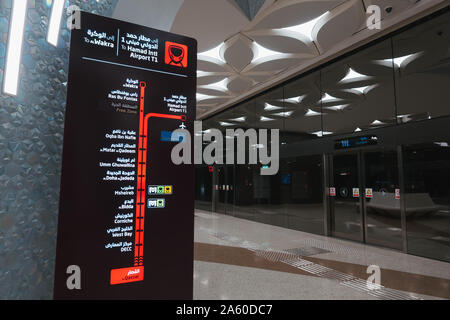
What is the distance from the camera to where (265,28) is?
5285 mm

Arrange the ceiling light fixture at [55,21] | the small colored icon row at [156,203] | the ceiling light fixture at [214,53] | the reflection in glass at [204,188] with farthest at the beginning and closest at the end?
the reflection in glass at [204,188], the ceiling light fixture at [214,53], the small colored icon row at [156,203], the ceiling light fixture at [55,21]

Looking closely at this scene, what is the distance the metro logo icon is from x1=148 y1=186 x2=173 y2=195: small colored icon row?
967 millimetres

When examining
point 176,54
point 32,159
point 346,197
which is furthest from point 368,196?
point 32,159

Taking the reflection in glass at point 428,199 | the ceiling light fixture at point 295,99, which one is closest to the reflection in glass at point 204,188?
the ceiling light fixture at point 295,99

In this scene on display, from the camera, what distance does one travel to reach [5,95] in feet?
5.25

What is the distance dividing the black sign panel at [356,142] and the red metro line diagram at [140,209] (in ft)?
16.6

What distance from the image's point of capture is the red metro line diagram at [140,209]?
191cm

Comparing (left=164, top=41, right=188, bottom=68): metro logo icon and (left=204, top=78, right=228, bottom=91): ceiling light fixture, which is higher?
(left=204, top=78, right=228, bottom=91): ceiling light fixture

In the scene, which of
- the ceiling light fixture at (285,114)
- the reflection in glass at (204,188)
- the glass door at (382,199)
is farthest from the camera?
the reflection in glass at (204,188)

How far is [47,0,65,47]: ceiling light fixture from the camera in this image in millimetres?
1742

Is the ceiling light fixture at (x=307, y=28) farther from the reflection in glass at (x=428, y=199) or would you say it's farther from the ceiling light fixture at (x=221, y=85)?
the ceiling light fixture at (x=221, y=85)

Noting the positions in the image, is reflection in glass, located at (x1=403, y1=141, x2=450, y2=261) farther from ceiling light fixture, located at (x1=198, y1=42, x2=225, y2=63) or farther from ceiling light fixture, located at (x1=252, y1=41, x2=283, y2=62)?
ceiling light fixture, located at (x1=198, y1=42, x2=225, y2=63)

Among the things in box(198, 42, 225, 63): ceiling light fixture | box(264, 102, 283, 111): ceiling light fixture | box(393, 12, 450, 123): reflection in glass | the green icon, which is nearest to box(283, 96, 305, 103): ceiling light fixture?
box(264, 102, 283, 111): ceiling light fixture
